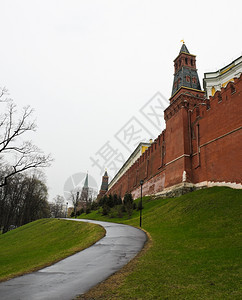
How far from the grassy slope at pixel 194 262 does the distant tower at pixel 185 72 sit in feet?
56.7

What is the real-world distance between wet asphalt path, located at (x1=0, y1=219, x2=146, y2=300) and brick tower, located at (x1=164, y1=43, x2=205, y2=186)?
612 inches

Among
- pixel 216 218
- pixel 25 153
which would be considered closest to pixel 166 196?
pixel 216 218

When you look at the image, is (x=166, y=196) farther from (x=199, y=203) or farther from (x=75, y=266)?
(x=75, y=266)

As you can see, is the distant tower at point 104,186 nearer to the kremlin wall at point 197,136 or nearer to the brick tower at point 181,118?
the kremlin wall at point 197,136

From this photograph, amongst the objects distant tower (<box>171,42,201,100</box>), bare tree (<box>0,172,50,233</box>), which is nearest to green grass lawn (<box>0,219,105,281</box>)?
distant tower (<box>171,42,201,100</box>)

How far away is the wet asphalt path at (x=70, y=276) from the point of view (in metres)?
4.80

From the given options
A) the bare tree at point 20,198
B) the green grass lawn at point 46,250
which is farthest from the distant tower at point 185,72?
the bare tree at point 20,198

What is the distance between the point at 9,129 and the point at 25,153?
2.20m

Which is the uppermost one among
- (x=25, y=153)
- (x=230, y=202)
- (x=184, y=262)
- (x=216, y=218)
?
(x=25, y=153)

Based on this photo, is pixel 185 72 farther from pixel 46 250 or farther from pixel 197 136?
pixel 46 250

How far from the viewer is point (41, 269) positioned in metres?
7.19

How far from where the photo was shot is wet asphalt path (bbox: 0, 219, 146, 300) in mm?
4797

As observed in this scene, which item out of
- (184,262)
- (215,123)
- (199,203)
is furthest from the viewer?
(215,123)

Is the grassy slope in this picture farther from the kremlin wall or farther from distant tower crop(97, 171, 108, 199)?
distant tower crop(97, 171, 108, 199)
